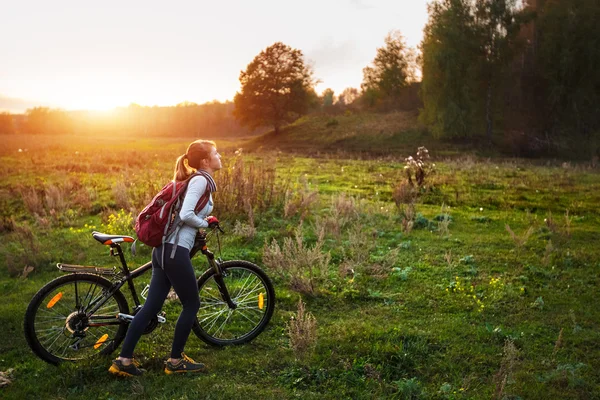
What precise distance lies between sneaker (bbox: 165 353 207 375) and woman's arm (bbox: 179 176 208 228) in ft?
4.69

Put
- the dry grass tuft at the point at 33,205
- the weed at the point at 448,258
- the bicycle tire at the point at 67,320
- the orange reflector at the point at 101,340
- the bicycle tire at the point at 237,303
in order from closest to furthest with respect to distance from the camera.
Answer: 1. the bicycle tire at the point at 67,320
2. the orange reflector at the point at 101,340
3. the bicycle tire at the point at 237,303
4. the weed at the point at 448,258
5. the dry grass tuft at the point at 33,205

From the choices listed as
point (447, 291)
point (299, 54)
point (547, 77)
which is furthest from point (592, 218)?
point (299, 54)

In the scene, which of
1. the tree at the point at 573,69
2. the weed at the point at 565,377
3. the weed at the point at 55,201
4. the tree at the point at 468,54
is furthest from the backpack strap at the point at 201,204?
the tree at the point at 573,69

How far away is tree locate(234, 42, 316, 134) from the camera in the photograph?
198 ft

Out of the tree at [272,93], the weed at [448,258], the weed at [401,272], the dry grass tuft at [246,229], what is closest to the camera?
the weed at [401,272]

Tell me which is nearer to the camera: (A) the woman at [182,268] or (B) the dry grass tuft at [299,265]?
(A) the woman at [182,268]

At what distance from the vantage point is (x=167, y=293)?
4.56 m

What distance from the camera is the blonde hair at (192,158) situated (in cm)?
448

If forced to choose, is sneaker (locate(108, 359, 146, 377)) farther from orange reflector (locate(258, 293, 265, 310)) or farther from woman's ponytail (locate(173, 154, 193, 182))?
woman's ponytail (locate(173, 154, 193, 182))

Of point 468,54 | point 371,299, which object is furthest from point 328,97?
point 371,299

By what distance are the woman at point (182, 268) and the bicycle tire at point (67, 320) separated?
0.52m

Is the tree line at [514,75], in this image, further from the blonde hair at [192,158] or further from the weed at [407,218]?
the blonde hair at [192,158]

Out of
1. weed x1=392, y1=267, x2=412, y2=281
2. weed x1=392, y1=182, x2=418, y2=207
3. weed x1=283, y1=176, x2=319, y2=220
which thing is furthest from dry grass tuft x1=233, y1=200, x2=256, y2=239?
weed x1=392, y1=182, x2=418, y2=207

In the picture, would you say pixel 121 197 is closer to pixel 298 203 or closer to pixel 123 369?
pixel 298 203
